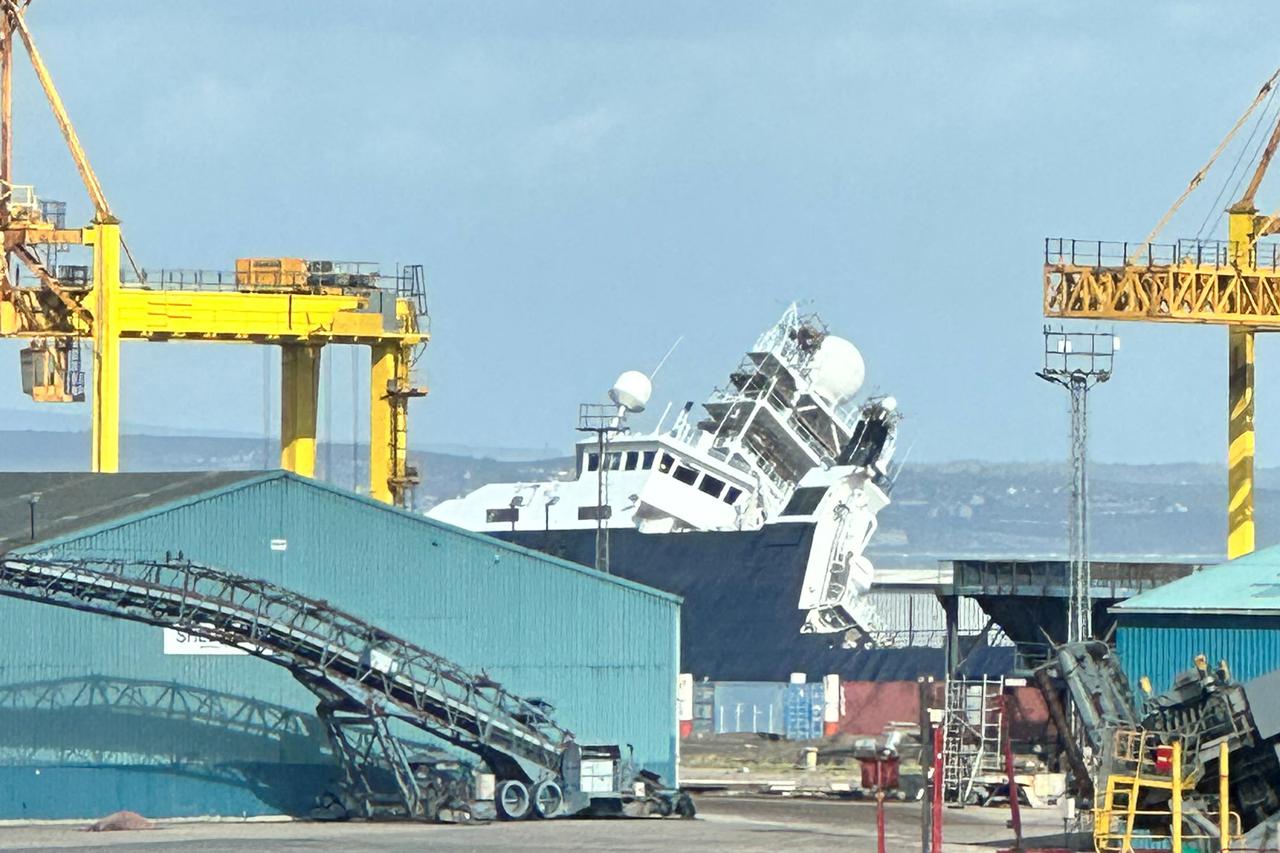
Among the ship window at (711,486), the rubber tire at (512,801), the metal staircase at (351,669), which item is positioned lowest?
the rubber tire at (512,801)

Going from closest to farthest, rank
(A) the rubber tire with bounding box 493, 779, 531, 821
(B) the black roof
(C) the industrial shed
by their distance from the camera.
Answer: (C) the industrial shed → (A) the rubber tire with bounding box 493, 779, 531, 821 → (B) the black roof

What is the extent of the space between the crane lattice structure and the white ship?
35.8 metres

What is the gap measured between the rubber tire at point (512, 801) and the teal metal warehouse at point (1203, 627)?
11.1 meters

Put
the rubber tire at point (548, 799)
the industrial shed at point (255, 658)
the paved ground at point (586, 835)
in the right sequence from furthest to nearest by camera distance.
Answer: the rubber tire at point (548, 799) < the industrial shed at point (255, 658) < the paved ground at point (586, 835)

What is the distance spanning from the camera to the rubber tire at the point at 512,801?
47688 mm

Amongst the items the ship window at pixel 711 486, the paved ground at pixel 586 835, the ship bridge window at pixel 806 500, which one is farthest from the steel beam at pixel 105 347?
the ship window at pixel 711 486

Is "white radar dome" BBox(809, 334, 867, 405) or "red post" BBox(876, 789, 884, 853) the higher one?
"white radar dome" BBox(809, 334, 867, 405)

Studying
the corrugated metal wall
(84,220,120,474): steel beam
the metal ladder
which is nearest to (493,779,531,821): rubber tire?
the metal ladder

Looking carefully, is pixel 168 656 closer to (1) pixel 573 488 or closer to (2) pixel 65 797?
(2) pixel 65 797

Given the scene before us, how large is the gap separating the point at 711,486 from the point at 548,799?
40.5 metres

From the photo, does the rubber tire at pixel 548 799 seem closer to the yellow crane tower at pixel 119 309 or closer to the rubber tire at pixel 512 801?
the rubber tire at pixel 512 801

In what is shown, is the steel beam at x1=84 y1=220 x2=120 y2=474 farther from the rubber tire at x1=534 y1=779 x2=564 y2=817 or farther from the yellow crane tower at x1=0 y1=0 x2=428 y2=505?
the rubber tire at x1=534 y1=779 x2=564 y2=817

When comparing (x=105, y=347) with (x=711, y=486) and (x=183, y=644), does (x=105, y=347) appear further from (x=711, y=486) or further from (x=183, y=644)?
(x=711, y=486)

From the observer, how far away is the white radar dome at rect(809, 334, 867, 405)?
8894 centimetres
